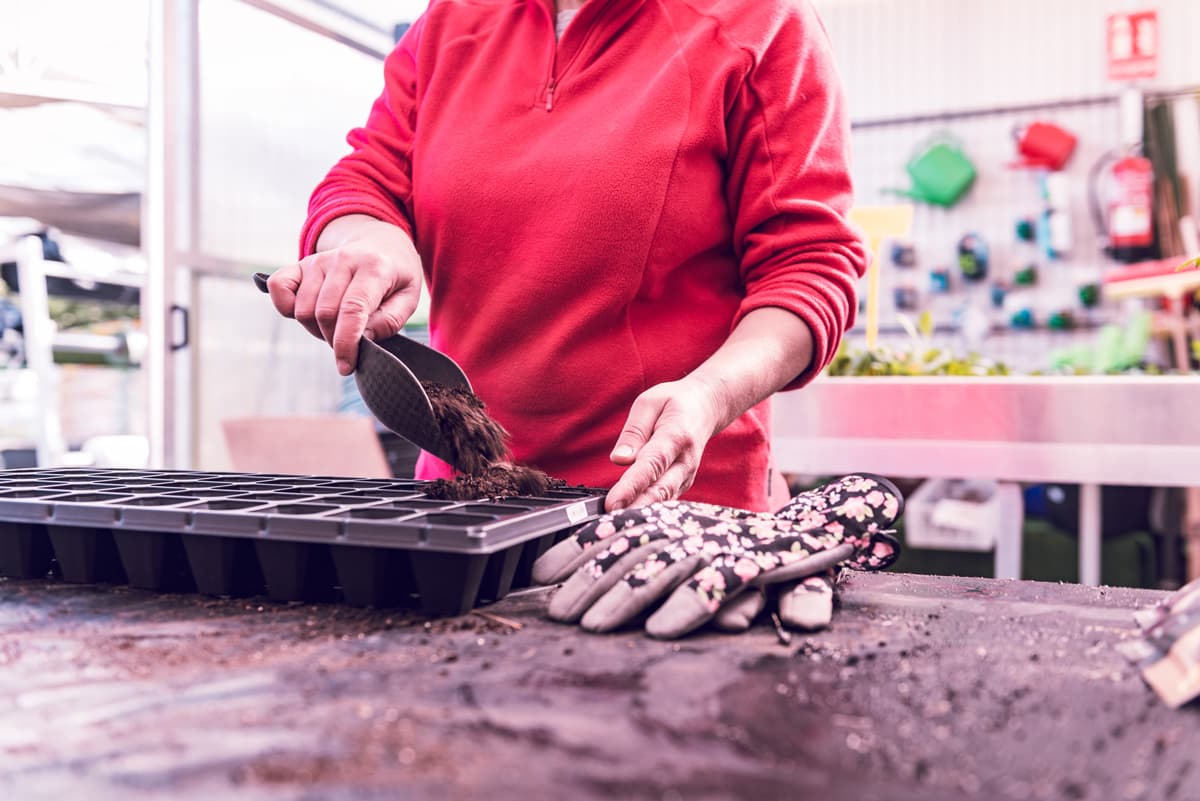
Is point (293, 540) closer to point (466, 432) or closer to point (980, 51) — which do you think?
point (466, 432)

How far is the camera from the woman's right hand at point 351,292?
0.91m

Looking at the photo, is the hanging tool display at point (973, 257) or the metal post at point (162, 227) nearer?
the metal post at point (162, 227)

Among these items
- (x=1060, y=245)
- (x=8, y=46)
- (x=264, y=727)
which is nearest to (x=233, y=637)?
(x=264, y=727)

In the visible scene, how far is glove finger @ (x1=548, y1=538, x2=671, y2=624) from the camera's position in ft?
2.23

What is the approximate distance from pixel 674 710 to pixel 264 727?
217 millimetres

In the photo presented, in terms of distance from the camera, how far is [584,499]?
86 centimetres

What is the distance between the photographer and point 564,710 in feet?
1.60

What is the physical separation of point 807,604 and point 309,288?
61cm

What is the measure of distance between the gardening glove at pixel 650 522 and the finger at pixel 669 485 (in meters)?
0.04

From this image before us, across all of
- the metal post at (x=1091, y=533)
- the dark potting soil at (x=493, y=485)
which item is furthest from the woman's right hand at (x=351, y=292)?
the metal post at (x=1091, y=533)

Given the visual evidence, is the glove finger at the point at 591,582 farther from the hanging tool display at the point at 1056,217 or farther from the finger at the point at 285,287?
the hanging tool display at the point at 1056,217

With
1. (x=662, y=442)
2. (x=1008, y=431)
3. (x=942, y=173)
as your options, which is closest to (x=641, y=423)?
Answer: (x=662, y=442)

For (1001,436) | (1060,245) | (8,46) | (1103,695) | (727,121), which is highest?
(8,46)

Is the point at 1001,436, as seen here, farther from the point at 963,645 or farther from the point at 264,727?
the point at 264,727
